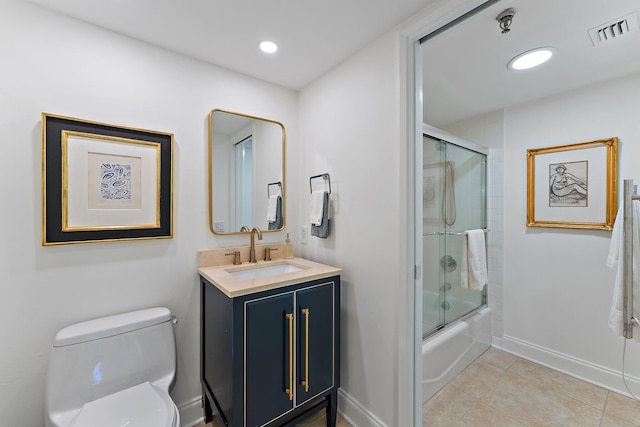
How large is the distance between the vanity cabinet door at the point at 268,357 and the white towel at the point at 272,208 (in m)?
0.73

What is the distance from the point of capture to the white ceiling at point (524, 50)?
1213 mm

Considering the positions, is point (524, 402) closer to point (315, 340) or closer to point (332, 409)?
point (332, 409)

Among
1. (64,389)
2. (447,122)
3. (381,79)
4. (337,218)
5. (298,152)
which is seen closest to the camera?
(64,389)

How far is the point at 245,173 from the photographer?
183cm

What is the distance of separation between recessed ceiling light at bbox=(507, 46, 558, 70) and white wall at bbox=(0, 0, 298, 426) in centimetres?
185

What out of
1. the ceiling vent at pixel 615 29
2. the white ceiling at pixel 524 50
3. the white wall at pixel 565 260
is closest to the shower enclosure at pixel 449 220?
the white wall at pixel 565 260

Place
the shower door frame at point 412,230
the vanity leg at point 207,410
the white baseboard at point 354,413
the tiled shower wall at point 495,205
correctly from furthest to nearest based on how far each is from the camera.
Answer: the tiled shower wall at point 495,205 < the vanity leg at point 207,410 < the white baseboard at point 354,413 < the shower door frame at point 412,230

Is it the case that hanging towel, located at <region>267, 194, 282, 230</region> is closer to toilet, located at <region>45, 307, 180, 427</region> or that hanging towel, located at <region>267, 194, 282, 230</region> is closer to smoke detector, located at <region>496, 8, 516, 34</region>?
toilet, located at <region>45, 307, 180, 427</region>

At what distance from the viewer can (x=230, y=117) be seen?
1.76m

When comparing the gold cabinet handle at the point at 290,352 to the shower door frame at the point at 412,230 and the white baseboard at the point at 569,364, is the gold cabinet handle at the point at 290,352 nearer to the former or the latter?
the shower door frame at the point at 412,230

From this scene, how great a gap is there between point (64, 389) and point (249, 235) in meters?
1.14

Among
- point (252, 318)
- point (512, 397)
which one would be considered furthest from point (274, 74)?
point (512, 397)

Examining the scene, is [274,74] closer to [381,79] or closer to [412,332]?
[381,79]

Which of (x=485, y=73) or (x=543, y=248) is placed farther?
(x=543, y=248)
